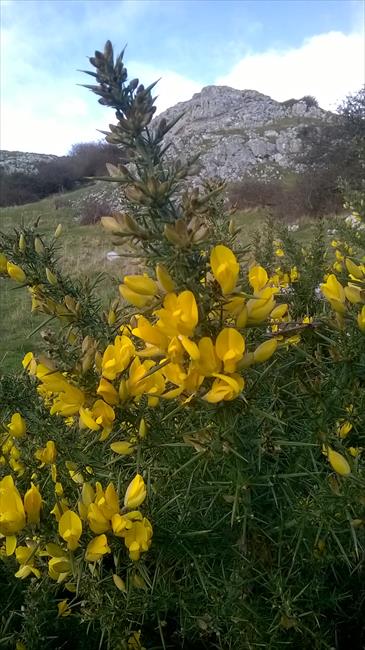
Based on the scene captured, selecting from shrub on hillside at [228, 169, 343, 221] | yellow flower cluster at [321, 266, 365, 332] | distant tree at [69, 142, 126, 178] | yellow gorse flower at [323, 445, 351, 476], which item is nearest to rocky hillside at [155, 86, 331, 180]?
distant tree at [69, 142, 126, 178]

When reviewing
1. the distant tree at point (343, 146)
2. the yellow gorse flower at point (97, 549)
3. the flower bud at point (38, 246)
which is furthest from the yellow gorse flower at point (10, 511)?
the distant tree at point (343, 146)

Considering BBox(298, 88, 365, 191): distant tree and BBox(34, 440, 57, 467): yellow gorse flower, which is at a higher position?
BBox(298, 88, 365, 191): distant tree

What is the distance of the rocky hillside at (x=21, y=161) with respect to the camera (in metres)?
33.5

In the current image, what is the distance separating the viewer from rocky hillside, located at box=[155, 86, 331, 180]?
28672 mm

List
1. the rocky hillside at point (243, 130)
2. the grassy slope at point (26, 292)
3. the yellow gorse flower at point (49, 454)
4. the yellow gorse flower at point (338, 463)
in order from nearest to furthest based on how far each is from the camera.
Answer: the yellow gorse flower at point (338, 463) < the yellow gorse flower at point (49, 454) < the grassy slope at point (26, 292) < the rocky hillside at point (243, 130)

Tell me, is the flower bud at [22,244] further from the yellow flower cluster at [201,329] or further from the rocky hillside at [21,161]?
the rocky hillside at [21,161]

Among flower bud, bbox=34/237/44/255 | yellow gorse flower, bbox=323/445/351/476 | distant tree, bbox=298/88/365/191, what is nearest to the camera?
yellow gorse flower, bbox=323/445/351/476

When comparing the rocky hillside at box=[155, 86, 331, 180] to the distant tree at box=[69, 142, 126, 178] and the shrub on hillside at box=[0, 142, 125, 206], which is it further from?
the shrub on hillside at box=[0, 142, 125, 206]

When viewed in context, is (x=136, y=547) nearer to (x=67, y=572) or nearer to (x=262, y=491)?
(x=67, y=572)

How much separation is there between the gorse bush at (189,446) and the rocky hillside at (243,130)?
22.5 metres

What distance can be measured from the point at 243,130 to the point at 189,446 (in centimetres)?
3582

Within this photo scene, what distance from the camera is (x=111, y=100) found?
2.73 feet

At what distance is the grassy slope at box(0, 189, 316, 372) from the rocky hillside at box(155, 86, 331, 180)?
8.67 meters

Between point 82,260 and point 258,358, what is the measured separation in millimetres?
9791
